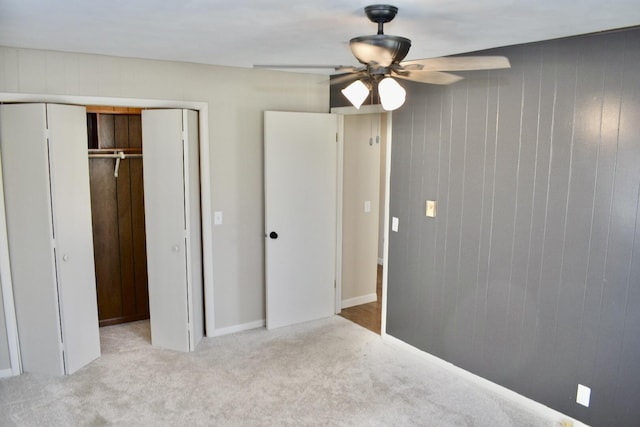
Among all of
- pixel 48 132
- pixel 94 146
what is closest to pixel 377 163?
pixel 94 146

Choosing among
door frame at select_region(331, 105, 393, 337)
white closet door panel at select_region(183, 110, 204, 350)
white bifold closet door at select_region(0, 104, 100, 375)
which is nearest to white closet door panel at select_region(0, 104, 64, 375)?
white bifold closet door at select_region(0, 104, 100, 375)

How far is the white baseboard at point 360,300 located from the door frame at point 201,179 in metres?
1.42

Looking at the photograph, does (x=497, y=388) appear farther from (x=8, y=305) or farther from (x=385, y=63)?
(x=8, y=305)

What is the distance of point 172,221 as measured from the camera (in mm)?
3826

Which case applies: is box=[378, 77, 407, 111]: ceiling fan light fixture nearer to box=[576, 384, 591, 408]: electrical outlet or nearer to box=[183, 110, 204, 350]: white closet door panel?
box=[183, 110, 204, 350]: white closet door panel

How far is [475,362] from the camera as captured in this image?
11.5 ft

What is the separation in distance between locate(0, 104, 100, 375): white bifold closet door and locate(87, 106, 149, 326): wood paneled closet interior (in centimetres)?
58

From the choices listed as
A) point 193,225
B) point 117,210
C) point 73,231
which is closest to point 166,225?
point 193,225

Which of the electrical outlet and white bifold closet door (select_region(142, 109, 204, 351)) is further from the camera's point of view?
white bifold closet door (select_region(142, 109, 204, 351))

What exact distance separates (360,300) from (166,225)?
224cm

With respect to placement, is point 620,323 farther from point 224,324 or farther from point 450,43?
point 224,324

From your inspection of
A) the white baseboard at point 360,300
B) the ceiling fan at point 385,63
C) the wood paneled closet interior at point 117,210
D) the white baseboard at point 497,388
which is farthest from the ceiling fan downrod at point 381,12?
the white baseboard at point 360,300

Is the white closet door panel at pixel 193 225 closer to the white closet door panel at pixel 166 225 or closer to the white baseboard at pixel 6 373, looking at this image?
the white closet door panel at pixel 166 225

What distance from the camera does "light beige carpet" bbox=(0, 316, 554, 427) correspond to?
304 centimetres
